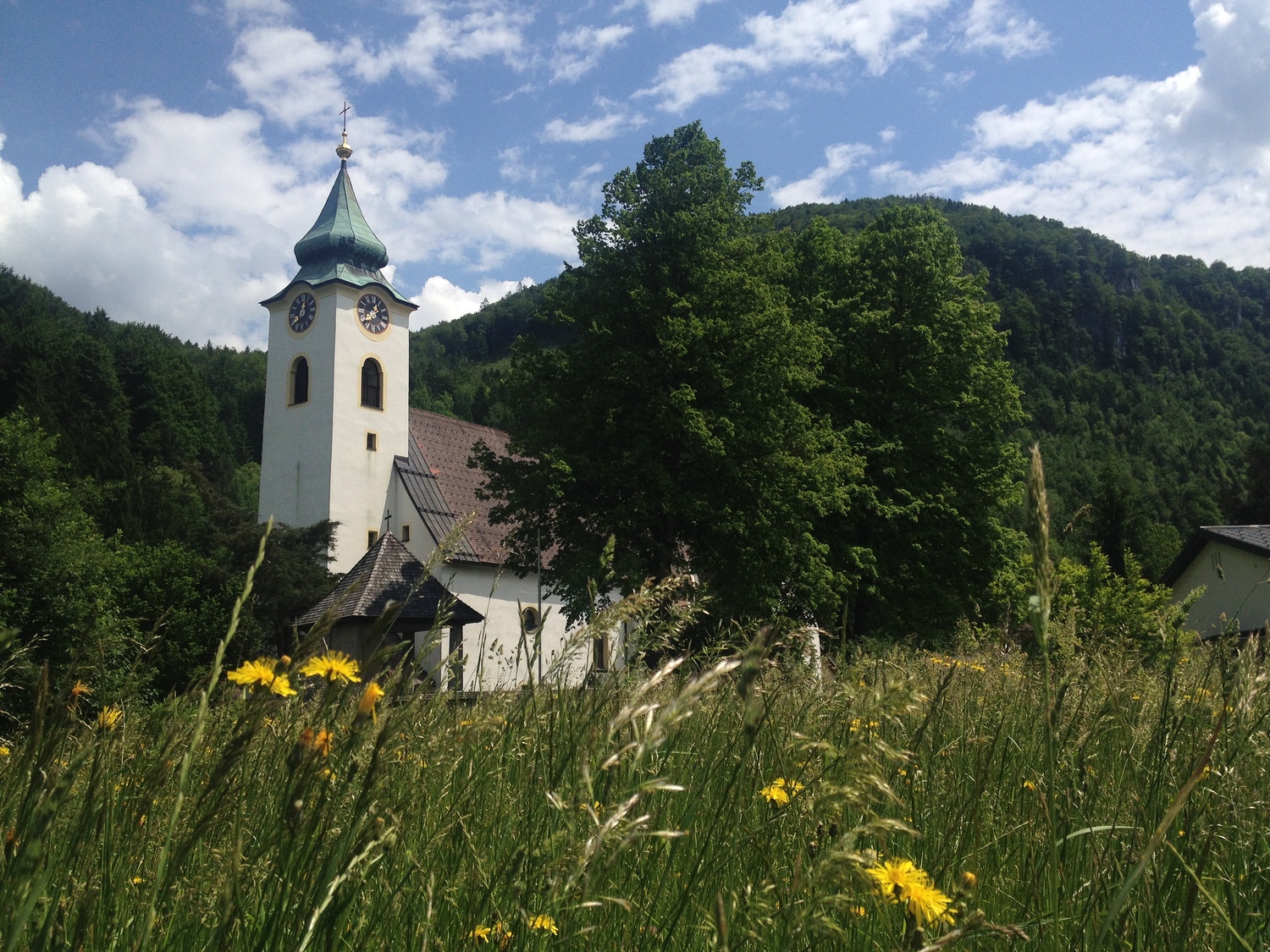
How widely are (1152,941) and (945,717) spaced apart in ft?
5.16

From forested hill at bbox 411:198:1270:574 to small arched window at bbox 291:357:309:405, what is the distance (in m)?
27.2

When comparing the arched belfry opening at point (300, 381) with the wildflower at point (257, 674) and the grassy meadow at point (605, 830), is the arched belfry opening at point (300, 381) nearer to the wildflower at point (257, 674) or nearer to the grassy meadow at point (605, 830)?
the grassy meadow at point (605, 830)

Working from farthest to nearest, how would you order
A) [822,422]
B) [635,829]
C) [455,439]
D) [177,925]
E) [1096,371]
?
[1096,371]
[455,439]
[822,422]
[177,925]
[635,829]

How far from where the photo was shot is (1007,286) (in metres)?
107

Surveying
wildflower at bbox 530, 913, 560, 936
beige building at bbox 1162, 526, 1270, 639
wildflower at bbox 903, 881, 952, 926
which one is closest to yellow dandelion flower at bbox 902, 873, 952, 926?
wildflower at bbox 903, 881, 952, 926

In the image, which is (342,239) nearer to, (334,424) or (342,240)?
(342,240)

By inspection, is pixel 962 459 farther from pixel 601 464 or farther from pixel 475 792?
pixel 475 792

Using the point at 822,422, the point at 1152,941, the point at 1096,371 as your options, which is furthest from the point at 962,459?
the point at 1096,371

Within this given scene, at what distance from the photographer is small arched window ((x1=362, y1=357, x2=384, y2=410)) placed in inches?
1435

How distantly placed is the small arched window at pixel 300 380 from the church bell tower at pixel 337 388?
45mm

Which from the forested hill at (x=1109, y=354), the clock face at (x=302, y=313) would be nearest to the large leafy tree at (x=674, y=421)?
the clock face at (x=302, y=313)

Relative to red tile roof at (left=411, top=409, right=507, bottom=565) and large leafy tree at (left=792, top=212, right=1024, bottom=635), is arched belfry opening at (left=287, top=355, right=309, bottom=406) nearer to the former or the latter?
red tile roof at (left=411, top=409, right=507, bottom=565)

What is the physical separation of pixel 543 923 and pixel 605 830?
0.64 m

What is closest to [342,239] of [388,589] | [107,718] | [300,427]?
[300,427]
